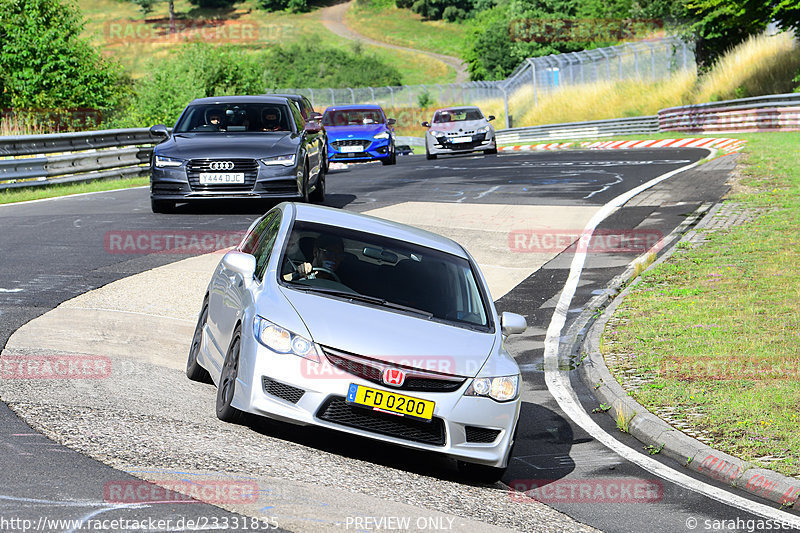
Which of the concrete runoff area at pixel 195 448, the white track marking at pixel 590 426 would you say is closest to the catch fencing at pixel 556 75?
the white track marking at pixel 590 426

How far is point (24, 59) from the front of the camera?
120ft

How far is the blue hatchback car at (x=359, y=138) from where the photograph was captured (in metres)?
31.5

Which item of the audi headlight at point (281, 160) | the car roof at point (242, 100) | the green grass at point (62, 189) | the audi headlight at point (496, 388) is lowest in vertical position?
the green grass at point (62, 189)

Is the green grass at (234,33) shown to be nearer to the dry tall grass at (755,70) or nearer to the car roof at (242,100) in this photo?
the dry tall grass at (755,70)

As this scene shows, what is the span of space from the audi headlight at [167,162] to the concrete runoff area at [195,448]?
21.6 feet

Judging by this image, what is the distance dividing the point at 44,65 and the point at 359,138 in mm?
12087

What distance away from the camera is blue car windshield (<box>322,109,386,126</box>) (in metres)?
32.1

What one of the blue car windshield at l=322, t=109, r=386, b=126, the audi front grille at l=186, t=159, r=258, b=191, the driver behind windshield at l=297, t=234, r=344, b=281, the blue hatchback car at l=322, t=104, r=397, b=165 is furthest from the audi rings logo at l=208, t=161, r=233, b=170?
the blue car windshield at l=322, t=109, r=386, b=126

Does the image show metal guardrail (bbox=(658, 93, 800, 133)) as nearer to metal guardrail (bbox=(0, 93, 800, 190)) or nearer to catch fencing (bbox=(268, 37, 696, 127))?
metal guardrail (bbox=(0, 93, 800, 190))

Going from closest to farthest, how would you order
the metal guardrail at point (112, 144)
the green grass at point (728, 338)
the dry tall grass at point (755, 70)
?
the green grass at point (728, 338) → the metal guardrail at point (112, 144) → the dry tall grass at point (755, 70)

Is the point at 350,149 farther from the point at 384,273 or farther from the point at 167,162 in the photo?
the point at 384,273

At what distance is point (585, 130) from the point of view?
4825 cm

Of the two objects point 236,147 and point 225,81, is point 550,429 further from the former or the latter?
point 225,81

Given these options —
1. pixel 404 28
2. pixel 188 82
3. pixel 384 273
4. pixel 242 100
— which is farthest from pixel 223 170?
pixel 404 28
